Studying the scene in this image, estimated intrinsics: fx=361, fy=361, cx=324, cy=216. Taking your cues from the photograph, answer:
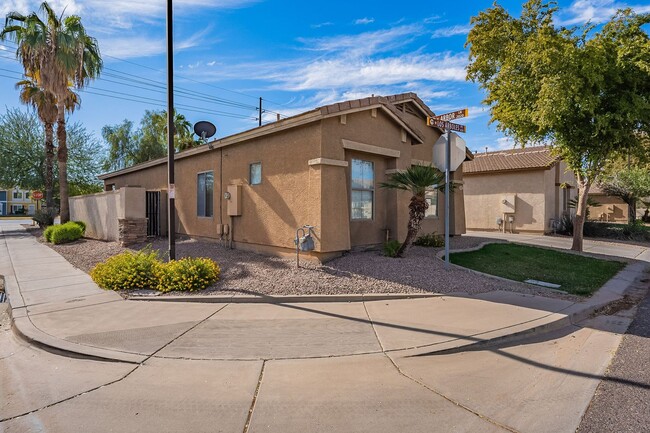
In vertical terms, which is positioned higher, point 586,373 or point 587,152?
point 587,152

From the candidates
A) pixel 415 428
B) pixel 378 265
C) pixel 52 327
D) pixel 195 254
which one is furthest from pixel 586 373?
pixel 195 254

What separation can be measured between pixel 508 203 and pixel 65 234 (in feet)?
71.2

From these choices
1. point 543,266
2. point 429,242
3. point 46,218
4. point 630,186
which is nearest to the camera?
point 543,266

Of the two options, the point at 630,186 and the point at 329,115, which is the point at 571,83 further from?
the point at 630,186

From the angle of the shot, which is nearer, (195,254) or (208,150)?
(195,254)

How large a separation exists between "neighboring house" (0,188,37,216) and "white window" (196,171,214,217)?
75289mm

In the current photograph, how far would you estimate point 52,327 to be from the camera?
16.7 feet

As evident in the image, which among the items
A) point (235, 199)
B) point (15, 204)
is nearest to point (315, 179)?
point (235, 199)

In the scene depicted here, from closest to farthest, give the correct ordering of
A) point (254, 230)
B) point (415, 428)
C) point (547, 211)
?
point (415, 428), point (254, 230), point (547, 211)

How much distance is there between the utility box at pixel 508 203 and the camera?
2025 centimetres

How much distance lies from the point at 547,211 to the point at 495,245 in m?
9.44

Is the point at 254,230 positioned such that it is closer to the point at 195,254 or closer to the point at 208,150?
the point at 195,254

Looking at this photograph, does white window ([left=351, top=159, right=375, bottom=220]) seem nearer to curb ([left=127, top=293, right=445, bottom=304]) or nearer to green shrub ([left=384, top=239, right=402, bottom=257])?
green shrub ([left=384, top=239, right=402, bottom=257])

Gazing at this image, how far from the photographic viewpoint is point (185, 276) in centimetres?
699
